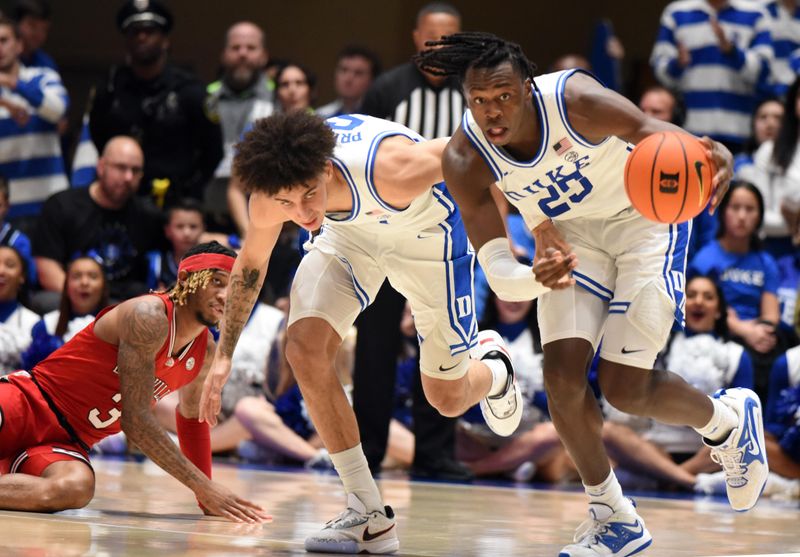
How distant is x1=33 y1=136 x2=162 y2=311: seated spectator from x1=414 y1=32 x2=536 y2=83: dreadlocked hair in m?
4.59

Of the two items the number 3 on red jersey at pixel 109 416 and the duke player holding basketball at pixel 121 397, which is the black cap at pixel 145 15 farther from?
the number 3 on red jersey at pixel 109 416

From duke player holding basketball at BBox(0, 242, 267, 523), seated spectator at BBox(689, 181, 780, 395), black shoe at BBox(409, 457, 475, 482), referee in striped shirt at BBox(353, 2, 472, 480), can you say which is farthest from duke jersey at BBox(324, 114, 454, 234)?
seated spectator at BBox(689, 181, 780, 395)

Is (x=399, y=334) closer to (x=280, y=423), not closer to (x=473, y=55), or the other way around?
(x=280, y=423)

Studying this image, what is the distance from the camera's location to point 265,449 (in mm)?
8555

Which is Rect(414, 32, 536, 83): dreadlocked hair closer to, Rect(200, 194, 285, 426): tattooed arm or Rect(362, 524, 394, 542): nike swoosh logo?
Rect(200, 194, 285, 426): tattooed arm

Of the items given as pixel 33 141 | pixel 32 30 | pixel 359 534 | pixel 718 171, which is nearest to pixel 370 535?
pixel 359 534

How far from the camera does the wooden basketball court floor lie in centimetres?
433

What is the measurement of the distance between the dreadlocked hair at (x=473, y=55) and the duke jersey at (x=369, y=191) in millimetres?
351

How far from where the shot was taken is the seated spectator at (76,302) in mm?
8188

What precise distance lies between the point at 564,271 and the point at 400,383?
501cm

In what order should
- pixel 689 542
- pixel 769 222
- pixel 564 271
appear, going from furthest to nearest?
pixel 769 222 → pixel 689 542 → pixel 564 271

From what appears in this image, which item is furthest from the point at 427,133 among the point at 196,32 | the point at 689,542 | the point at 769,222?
the point at 196,32

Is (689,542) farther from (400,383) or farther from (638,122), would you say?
(400,383)

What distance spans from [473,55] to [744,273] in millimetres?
4682
